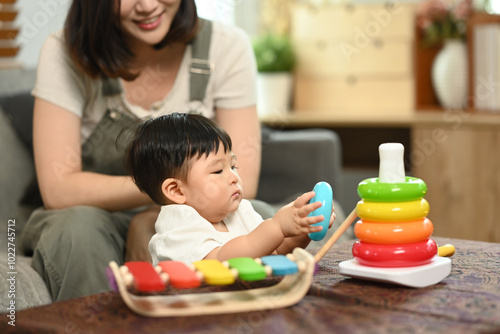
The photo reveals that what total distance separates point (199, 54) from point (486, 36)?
1457 mm

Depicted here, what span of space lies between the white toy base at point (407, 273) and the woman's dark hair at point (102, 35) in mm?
775

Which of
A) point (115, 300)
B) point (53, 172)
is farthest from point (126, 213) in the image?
point (115, 300)

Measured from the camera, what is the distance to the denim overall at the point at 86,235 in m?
1.32

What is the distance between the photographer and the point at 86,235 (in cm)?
134

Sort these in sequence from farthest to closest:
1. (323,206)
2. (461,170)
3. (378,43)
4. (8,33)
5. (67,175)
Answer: (378,43) → (461,170) → (8,33) → (67,175) → (323,206)

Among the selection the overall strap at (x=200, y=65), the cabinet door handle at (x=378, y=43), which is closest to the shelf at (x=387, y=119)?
the cabinet door handle at (x=378, y=43)

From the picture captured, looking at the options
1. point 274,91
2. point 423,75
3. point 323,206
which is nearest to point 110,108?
point 323,206

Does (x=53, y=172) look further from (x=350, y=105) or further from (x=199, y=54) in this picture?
(x=350, y=105)

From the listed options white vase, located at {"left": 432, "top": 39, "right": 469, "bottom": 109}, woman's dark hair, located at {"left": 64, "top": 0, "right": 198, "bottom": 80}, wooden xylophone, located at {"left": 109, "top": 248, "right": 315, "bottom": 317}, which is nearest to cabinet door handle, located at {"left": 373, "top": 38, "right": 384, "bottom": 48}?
white vase, located at {"left": 432, "top": 39, "right": 469, "bottom": 109}

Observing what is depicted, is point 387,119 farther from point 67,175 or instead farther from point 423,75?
point 67,175

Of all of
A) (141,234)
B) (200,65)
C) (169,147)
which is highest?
(200,65)

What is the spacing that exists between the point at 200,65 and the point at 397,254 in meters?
0.83

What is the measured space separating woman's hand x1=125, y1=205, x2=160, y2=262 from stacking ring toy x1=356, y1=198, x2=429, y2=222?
0.52 meters

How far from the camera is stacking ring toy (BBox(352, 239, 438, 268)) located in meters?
Result: 0.97
